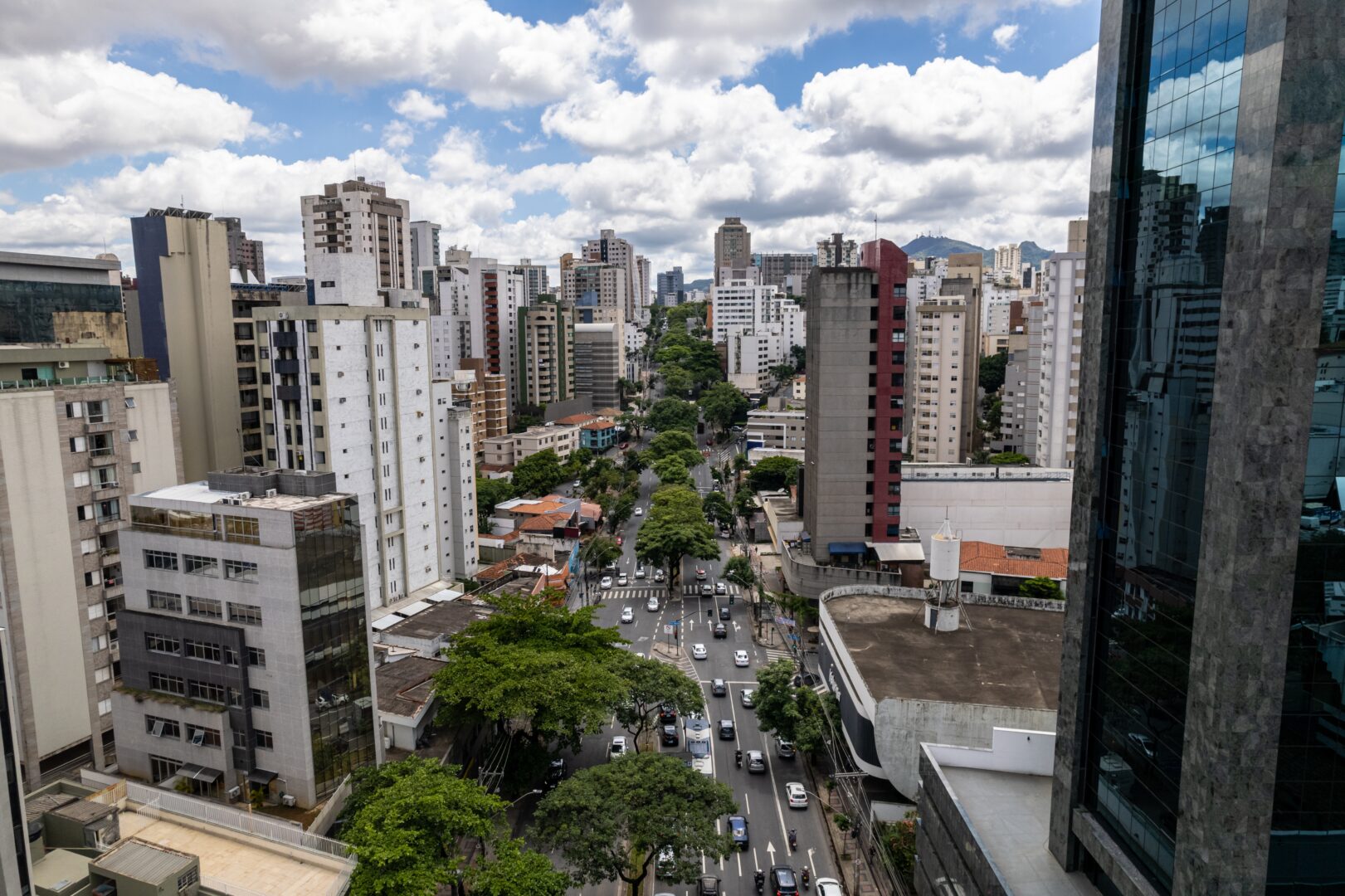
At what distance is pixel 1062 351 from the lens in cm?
8444

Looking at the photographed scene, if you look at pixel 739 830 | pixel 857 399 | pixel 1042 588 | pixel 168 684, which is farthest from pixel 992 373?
pixel 168 684

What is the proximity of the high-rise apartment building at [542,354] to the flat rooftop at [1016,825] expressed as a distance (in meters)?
117

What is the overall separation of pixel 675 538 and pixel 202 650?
43489 millimetres

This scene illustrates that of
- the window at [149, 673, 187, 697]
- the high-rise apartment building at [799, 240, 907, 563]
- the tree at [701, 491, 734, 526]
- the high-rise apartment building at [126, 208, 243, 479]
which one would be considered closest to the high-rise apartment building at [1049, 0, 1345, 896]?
the window at [149, 673, 187, 697]

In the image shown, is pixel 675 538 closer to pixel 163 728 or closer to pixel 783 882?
pixel 783 882

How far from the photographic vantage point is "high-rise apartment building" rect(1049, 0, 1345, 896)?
1573cm

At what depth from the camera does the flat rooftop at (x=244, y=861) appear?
2534cm

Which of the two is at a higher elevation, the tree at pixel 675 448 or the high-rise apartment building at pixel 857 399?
the high-rise apartment building at pixel 857 399

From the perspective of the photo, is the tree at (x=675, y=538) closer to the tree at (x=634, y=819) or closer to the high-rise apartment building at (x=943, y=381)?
the tree at (x=634, y=819)

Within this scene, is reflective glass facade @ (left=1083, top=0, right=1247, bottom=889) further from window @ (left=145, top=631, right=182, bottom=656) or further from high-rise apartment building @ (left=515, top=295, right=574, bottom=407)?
high-rise apartment building @ (left=515, top=295, right=574, bottom=407)

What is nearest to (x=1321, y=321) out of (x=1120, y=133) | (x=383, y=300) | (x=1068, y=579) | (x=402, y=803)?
(x=1120, y=133)

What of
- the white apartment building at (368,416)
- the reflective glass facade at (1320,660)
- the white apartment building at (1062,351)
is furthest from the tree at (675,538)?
the reflective glass facade at (1320,660)

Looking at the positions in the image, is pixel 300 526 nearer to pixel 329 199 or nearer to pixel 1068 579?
pixel 1068 579

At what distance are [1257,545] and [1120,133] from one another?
11.7m
